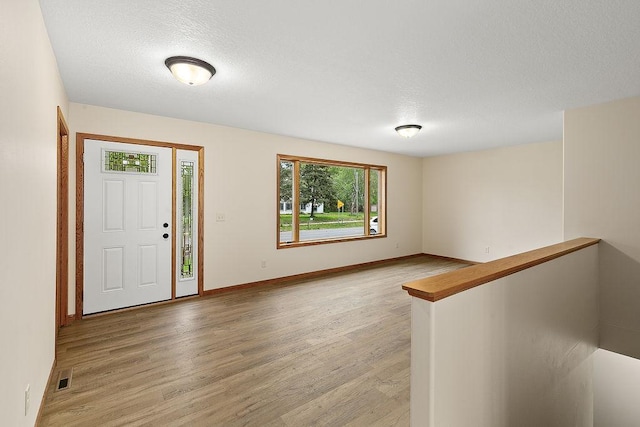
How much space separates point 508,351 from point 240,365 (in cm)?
199

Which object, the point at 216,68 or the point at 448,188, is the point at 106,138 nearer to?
the point at 216,68

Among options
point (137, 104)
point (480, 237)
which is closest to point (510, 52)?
point (137, 104)

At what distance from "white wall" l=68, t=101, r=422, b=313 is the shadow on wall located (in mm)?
3847

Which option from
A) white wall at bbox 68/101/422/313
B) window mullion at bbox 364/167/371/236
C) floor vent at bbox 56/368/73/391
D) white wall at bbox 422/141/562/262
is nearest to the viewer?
floor vent at bbox 56/368/73/391

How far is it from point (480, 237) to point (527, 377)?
5.15m

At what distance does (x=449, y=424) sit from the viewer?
1407mm

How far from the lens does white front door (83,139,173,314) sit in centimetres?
369

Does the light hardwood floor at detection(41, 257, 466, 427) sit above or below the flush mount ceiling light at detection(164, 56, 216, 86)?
below

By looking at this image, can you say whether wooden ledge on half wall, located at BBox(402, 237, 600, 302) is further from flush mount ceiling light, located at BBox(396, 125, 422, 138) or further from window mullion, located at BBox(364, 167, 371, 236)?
window mullion, located at BBox(364, 167, 371, 236)

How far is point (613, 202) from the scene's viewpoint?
11.3 ft

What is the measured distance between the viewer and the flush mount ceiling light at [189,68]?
250cm

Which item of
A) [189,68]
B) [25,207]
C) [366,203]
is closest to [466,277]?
[25,207]

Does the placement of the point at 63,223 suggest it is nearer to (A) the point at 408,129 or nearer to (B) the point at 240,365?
(B) the point at 240,365

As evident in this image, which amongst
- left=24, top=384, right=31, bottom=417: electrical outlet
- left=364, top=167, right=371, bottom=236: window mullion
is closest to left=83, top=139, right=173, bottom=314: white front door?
left=24, top=384, right=31, bottom=417: electrical outlet
